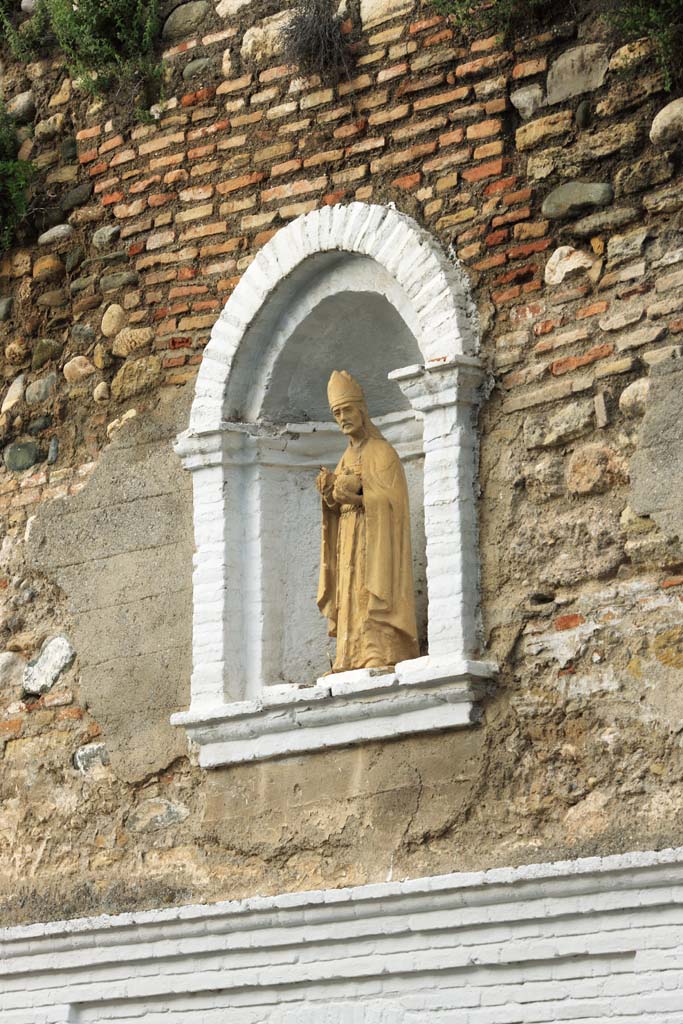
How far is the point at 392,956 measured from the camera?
7000 millimetres

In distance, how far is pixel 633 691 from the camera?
270 inches

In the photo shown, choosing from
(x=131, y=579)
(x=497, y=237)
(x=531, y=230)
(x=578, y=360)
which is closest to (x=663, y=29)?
(x=531, y=230)

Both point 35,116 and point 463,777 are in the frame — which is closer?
point 463,777

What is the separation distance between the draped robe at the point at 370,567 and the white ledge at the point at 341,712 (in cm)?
17

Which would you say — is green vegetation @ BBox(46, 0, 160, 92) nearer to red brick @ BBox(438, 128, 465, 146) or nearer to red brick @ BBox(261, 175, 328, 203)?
red brick @ BBox(261, 175, 328, 203)

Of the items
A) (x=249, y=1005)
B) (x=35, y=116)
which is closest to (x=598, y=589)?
(x=249, y=1005)

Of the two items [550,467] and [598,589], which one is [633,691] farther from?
[550,467]

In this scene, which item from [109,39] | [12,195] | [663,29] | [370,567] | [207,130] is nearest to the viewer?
[663,29]

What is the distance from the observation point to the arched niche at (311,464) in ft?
24.2

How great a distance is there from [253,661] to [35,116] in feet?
9.24

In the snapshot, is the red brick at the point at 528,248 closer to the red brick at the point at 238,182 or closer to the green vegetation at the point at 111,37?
the red brick at the point at 238,182

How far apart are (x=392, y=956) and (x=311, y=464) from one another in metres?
2.12

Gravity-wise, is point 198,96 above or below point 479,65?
above

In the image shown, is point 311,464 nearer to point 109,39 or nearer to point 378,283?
point 378,283
